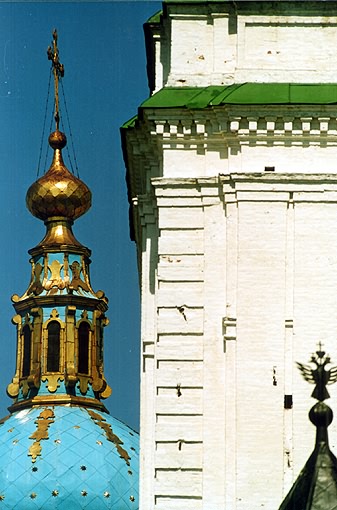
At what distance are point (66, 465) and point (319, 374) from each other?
28.9 metres

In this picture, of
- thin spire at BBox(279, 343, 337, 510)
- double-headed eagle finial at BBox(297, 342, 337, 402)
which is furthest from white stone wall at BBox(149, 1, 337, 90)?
thin spire at BBox(279, 343, 337, 510)

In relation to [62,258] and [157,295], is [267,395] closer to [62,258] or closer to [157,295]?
[157,295]

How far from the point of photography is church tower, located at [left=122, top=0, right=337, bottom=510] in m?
31.9

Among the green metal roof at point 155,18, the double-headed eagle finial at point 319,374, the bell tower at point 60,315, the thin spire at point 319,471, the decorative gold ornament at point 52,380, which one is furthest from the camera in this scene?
the decorative gold ornament at point 52,380

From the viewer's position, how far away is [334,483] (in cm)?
2939

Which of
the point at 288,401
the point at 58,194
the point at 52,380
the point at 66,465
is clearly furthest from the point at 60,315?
the point at 288,401

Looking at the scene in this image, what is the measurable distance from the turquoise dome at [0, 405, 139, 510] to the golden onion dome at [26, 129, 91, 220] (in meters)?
5.59

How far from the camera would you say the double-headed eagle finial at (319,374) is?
102 ft

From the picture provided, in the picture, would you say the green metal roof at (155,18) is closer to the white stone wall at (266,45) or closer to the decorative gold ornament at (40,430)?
the white stone wall at (266,45)

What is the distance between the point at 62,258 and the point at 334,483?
37.0 meters

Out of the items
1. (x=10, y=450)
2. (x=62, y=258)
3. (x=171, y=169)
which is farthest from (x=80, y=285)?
(x=171, y=169)

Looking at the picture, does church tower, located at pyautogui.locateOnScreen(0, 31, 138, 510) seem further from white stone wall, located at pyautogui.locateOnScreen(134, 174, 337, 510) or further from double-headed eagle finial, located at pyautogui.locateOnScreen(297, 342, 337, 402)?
double-headed eagle finial, located at pyautogui.locateOnScreen(297, 342, 337, 402)

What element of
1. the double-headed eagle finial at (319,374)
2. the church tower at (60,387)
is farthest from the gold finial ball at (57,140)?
the double-headed eagle finial at (319,374)

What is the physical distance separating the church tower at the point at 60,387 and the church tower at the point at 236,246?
82.4 feet
